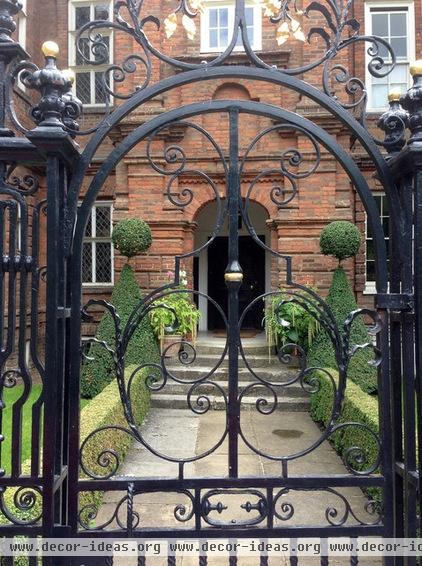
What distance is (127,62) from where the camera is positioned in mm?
2477

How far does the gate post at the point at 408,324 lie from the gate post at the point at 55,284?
1.59m

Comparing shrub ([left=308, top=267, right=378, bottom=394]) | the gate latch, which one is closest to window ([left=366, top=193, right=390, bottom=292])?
shrub ([left=308, top=267, right=378, bottom=394])

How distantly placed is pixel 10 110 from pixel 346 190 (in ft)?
25.0

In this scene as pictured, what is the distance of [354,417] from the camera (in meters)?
4.91

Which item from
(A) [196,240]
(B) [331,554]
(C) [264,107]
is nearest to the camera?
(C) [264,107]

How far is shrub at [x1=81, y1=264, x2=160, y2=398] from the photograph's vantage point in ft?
25.2

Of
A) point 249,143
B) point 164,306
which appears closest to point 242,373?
point 249,143

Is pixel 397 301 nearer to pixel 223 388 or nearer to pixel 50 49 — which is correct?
pixel 50 49

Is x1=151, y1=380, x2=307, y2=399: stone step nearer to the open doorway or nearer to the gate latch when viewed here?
the open doorway

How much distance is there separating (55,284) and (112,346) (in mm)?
5683

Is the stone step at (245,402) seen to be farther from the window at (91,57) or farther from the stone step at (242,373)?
the window at (91,57)

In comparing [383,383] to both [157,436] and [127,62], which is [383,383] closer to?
[127,62]

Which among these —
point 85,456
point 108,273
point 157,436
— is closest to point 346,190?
point 108,273

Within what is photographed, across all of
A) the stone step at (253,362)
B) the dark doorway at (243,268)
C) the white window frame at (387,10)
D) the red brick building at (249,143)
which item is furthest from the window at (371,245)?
the dark doorway at (243,268)
